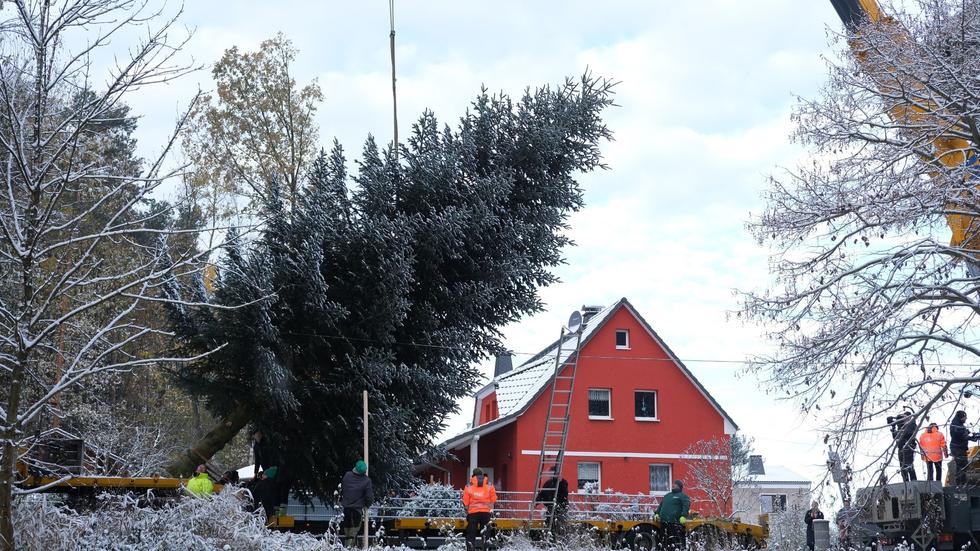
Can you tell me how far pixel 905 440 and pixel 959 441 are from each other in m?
1.28

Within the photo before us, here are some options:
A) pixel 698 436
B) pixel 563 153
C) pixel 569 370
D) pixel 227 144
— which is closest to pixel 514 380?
pixel 569 370

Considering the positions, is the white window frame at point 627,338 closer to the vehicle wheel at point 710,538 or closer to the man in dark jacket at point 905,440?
the vehicle wheel at point 710,538

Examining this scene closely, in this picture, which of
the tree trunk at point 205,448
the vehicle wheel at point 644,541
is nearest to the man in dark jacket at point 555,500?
the vehicle wheel at point 644,541

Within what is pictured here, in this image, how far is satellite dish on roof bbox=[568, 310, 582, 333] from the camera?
22375mm

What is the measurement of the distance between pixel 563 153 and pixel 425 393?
619 cm

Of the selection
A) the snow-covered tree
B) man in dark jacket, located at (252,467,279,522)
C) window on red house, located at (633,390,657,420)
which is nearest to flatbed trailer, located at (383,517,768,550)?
man in dark jacket, located at (252,467,279,522)

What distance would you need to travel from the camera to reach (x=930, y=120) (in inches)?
599

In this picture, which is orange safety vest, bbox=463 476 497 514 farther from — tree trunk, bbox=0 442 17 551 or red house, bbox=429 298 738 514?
red house, bbox=429 298 738 514

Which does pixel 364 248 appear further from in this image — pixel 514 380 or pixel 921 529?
pixel 514 380

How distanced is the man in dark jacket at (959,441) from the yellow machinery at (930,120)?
2.17 m

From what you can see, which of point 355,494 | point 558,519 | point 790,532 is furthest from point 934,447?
point 355,494

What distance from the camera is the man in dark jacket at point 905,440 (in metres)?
14.1

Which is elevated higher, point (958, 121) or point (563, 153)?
point (563, 153)

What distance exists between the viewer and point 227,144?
29.7m
